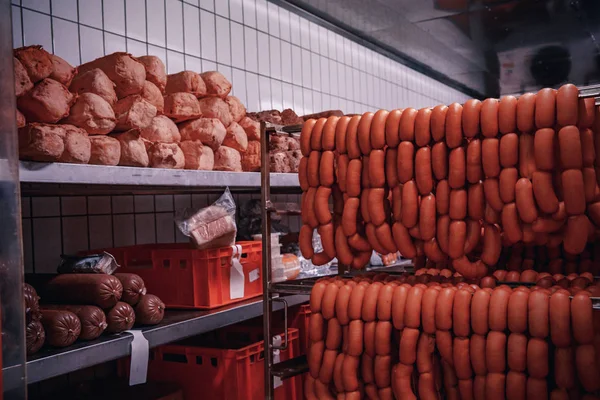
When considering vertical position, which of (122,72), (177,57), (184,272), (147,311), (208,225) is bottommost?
(147,311)

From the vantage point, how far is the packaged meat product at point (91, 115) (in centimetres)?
234

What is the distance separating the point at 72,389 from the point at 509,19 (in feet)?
14.6

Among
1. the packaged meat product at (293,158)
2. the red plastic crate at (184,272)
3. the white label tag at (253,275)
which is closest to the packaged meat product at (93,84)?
→ the red plastic crate at (184,272)

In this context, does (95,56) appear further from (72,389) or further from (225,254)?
(72,389)

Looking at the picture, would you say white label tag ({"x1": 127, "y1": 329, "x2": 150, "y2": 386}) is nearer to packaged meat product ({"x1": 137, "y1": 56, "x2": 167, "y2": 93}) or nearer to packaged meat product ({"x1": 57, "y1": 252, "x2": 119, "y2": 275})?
packaged meat product ({"x1": 57, "y1": 252, "x2": 119, "y2": 275})

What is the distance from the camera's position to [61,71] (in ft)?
7.68

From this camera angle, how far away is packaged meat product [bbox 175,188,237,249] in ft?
9.23

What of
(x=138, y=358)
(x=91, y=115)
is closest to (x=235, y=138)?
(x=91, y=115)

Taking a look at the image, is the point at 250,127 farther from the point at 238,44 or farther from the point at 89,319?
the point at 89,319

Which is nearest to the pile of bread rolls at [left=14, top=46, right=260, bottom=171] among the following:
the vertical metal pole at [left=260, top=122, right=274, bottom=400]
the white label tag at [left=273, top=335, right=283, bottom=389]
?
the vertical metal pole at [left=260, top=122, right=274, bottom=400]

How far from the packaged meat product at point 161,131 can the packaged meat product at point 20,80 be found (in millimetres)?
590

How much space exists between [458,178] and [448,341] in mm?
561

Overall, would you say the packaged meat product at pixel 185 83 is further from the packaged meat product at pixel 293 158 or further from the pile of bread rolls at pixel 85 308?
the pile of bread rolls at pixel 85 308

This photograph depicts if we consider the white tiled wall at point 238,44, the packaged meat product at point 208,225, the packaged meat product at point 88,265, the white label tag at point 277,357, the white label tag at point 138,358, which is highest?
the white tiled wall at point 238,44
